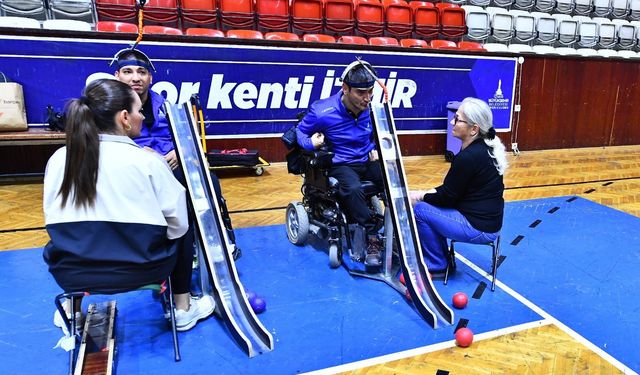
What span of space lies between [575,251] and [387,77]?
3.60m

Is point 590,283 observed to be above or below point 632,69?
below

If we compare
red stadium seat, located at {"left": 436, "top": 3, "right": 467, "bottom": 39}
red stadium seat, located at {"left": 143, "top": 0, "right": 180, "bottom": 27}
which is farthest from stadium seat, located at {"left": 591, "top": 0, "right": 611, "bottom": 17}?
red stadium seat, located at {"left": 143, "top": 0, "right": 180, "bottom": 27}

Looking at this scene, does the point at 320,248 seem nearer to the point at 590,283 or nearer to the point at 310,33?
the point at 590,283

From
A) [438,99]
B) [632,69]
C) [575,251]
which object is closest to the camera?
[575,251]

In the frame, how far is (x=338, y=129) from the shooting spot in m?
3.25

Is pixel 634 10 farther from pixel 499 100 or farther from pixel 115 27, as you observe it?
pixel 115 27

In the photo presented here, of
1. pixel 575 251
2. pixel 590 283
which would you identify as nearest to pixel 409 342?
pixel 590 283

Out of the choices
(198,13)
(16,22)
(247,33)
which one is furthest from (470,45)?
(16,22)

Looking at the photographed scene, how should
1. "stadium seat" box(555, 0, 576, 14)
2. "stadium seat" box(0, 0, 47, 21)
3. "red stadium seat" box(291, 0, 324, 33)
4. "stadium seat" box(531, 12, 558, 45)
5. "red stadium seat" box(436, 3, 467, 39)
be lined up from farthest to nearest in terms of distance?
"stadium seat" box(555, 0, 576, 14) → "stadium seat" box(531, 12, 558, 45) → "red stadium seat" box(436, 3, 467, 39) → "red stadium seat" box(291, 0, 324, 33) → "stadium seat" box(0, 0, 47, 21)

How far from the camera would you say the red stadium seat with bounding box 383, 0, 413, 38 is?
7973 millimetres

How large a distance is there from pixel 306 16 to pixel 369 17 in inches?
45.8

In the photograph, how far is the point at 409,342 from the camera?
233 centimetres

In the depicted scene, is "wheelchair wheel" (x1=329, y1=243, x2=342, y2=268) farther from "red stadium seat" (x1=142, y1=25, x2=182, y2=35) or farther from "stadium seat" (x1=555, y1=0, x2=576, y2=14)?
"stadium seat" (x1=555, y1=0, x2=576, y2=14)

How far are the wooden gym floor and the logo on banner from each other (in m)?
0.84
